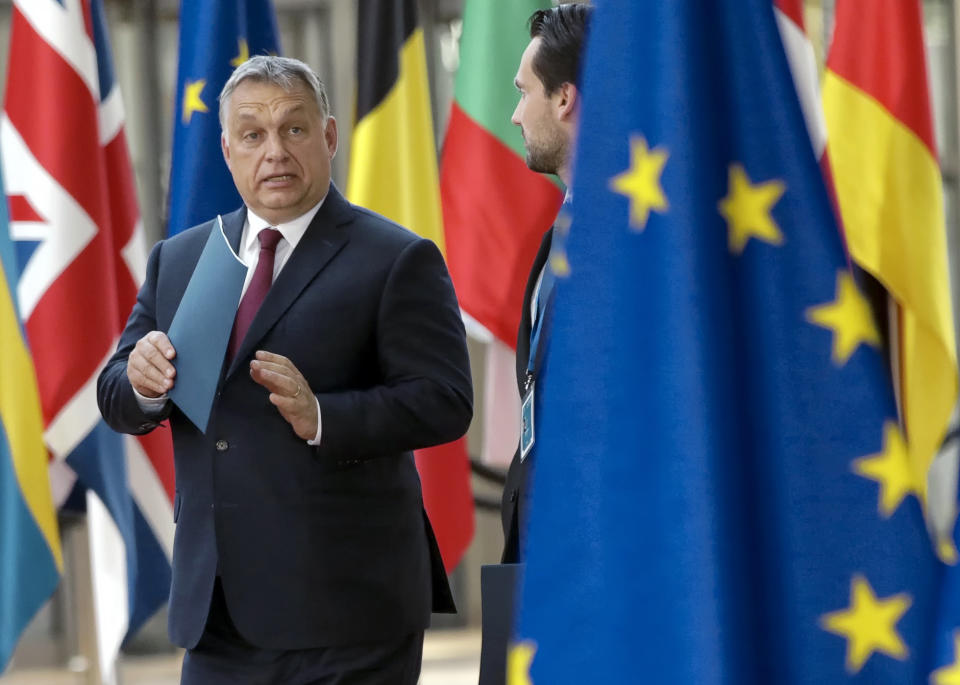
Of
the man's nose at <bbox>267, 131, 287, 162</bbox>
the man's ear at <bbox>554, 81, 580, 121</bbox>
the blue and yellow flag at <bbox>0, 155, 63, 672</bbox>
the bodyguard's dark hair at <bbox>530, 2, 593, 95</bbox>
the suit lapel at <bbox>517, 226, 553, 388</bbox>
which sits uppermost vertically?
the bodyguard's dark hair at <bbox>530, 2, 593, 95</bbox>

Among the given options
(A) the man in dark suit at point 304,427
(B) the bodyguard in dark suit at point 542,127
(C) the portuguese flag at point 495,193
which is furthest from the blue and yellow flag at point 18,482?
(B) the bodyguard in dark suit at point 542,127

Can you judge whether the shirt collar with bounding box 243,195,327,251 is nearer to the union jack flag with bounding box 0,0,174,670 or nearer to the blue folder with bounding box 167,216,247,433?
the blue folder with bounding box 167,216,247,433

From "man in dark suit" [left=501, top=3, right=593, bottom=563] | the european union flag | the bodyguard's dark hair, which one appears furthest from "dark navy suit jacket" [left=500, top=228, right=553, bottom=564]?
the european union flag

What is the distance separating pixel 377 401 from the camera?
2.02 metres

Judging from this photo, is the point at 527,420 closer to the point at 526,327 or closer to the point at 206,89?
the point at 526,327

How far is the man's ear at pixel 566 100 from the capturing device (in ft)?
6.68

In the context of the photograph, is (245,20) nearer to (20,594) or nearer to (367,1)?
(367,1)

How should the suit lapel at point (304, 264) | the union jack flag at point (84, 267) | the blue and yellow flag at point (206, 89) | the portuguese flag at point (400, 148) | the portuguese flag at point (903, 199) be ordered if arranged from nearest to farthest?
the suit lapel at point (304, 264)
the portuguese flag at point (903, 199)
the blue and yellow flag at point (206, 89)
the union jack flag at point (84, 267)
the portuguese flag at point (400, 148)

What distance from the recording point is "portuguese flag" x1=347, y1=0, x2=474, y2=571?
4.07 meters

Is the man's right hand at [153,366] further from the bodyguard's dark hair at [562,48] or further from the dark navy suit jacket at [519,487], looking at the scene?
the bodyguard's dark hair at [562,48]

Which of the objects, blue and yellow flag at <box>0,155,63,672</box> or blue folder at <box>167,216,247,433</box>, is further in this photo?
blue and yellow flag at <box>0,155,63,672</box>

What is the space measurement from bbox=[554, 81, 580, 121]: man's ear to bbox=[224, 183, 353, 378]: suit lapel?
43cm

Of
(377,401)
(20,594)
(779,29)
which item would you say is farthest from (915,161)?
(20,594)

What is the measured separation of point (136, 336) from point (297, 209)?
0.37m
